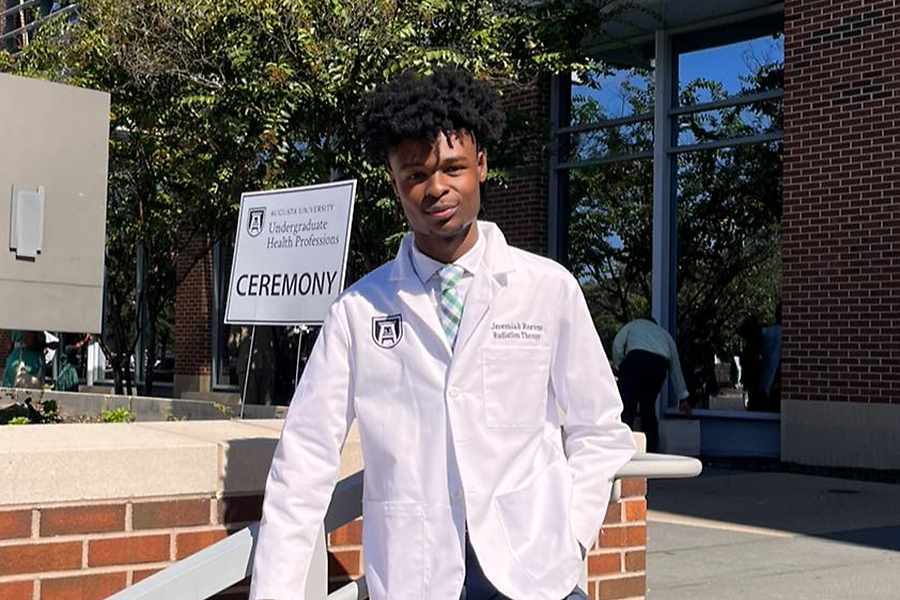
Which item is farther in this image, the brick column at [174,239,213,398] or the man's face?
the brick column at [174,239,213,398]

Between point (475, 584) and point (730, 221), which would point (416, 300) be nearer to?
point (475, 584)

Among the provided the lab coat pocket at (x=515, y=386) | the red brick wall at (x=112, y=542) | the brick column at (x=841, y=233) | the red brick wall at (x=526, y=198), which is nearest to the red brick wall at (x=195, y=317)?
the red brick wall at (x=526, y=198)

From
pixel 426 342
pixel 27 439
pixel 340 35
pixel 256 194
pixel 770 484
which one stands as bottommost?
pixel 770 484

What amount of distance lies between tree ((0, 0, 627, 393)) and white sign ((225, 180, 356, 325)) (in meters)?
3.79

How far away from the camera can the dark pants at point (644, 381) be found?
1212 centimetres

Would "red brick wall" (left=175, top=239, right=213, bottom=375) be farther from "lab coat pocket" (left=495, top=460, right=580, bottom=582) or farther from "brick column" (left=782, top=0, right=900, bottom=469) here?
"lab coat pocket" (left=495, top=460, right=580, bottom=582)

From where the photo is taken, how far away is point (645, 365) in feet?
39.8

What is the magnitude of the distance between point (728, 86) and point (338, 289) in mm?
8911

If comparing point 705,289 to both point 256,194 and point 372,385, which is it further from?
point 372,385

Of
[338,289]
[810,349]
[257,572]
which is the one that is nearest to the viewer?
[257,572]

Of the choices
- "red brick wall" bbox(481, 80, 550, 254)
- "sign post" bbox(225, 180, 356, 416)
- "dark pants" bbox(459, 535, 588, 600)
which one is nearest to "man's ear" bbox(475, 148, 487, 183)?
"dark pants" bbox(459, 535, 588, 600)

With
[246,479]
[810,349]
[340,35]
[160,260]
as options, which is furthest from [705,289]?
[246,479]

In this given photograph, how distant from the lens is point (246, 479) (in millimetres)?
3137

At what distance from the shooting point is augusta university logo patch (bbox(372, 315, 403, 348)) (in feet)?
7.86
